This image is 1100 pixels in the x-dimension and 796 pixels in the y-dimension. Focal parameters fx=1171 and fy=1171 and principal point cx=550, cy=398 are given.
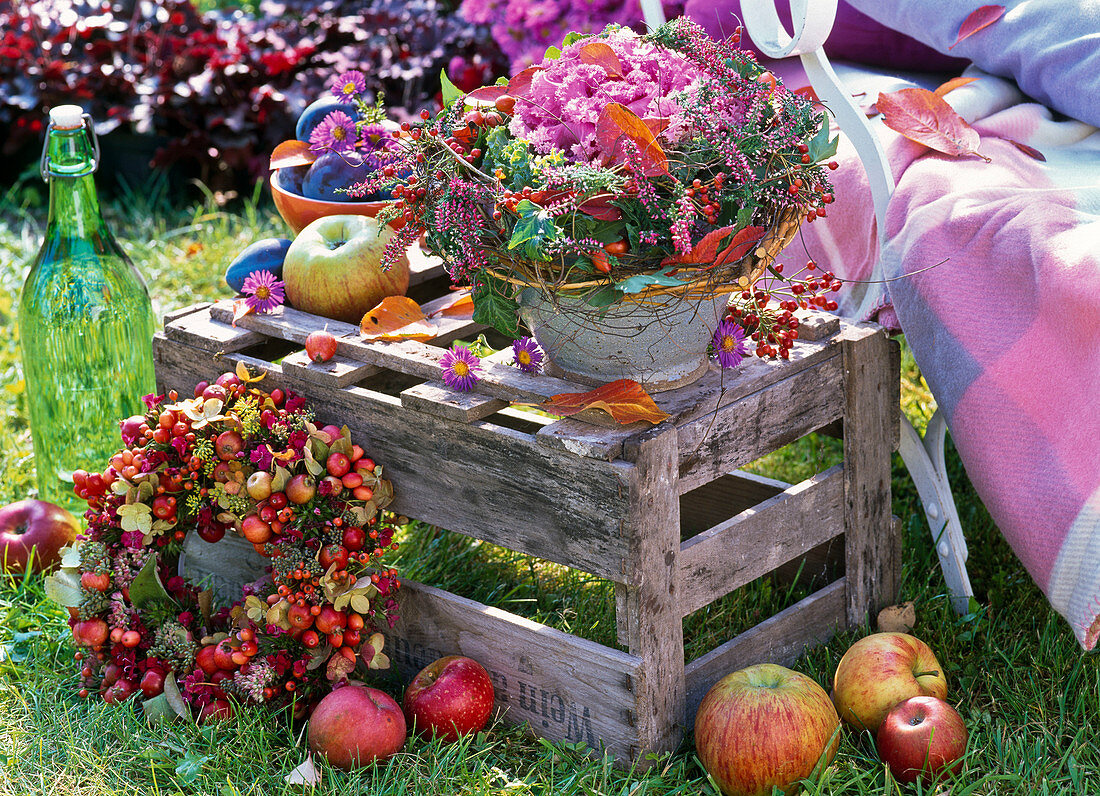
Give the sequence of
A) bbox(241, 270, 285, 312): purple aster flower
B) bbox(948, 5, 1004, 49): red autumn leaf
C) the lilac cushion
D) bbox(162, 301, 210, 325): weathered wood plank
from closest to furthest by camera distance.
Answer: bbox(241, 270, 285, 312): purple aster flower
bbox(162, 301, 210, 325): weathered wood plank
bbox(948, 5, 1004, 49): red autumn leaf
the lilac cushion

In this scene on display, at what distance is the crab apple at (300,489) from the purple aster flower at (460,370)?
0.24m

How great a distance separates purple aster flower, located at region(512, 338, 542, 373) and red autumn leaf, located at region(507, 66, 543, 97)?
1.10 feet

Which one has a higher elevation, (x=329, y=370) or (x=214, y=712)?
(x=329, y=370)

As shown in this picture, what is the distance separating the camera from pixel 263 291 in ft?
6.18

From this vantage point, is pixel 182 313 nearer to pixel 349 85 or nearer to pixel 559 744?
pixel 349 85

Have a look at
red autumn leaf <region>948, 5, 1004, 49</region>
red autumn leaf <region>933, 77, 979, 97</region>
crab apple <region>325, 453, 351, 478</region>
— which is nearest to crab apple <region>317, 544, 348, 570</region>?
crab apple <region>325, 453, 351, 478</region>

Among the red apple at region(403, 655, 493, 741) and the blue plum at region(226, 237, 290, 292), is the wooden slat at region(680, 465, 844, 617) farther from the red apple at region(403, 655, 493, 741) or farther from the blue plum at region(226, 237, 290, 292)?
the blue plum at region(226, 237, 290, 292)

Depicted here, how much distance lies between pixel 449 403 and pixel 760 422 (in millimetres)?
441

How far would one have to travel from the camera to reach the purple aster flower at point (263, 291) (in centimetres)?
189

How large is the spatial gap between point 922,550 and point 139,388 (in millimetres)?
1539

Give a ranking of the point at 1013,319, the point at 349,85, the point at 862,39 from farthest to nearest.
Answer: the point at 862,39, the point at 349,85, the point at 1013,319

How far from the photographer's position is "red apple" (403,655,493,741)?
1.64 metres

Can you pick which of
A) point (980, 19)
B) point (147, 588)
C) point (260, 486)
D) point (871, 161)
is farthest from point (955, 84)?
point (147, 588)

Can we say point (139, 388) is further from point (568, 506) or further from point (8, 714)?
point (568, 506)
